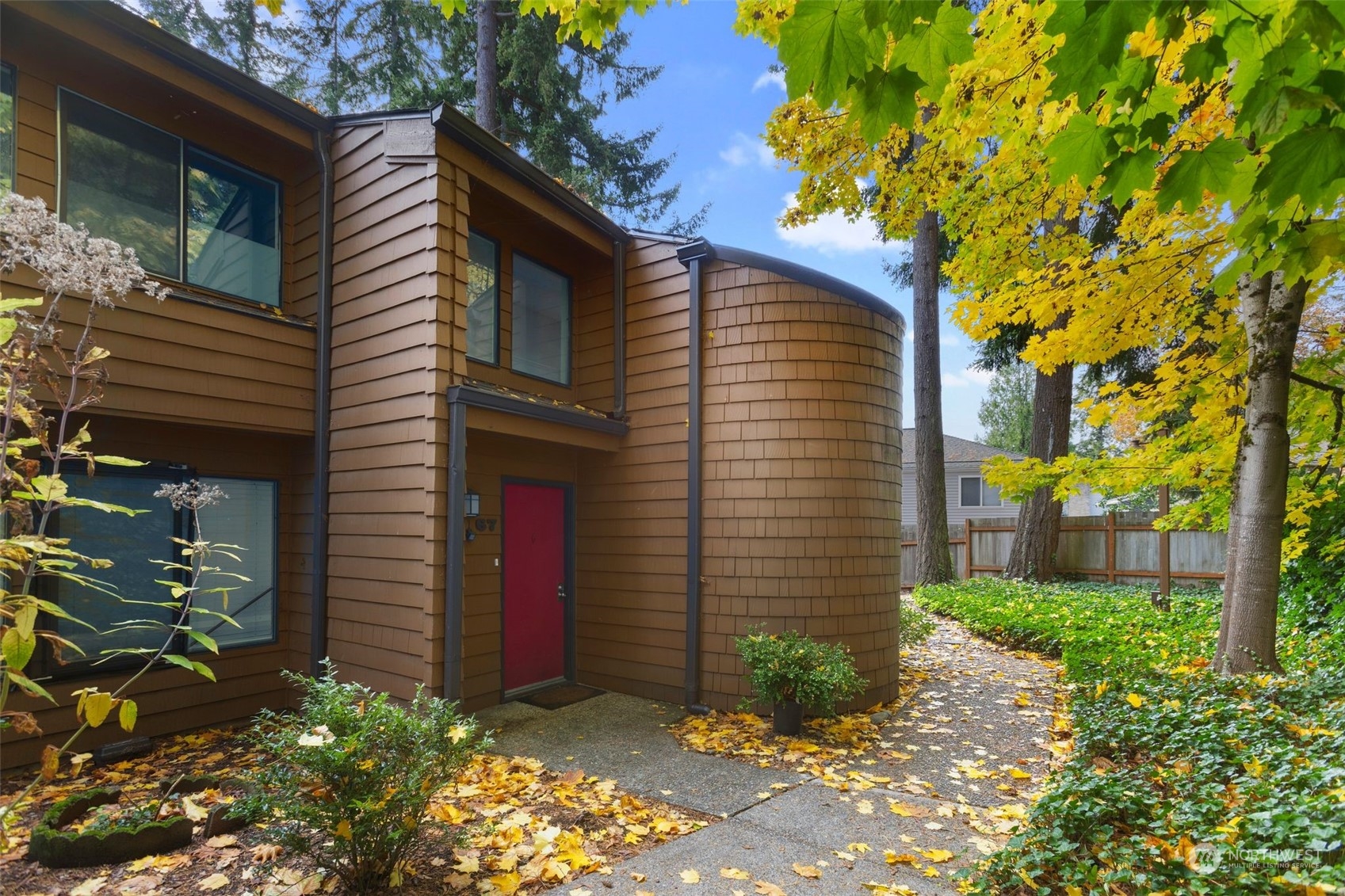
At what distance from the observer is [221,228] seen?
604cm

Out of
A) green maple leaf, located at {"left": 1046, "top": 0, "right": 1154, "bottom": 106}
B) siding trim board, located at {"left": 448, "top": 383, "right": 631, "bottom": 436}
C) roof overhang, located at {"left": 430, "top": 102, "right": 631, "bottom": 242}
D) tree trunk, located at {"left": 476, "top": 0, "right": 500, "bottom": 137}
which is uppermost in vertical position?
tree trunk, located at {"left": 476, "top": 0, "right": 500, "bottom": 137}

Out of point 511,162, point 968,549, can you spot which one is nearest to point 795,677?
point 511,162

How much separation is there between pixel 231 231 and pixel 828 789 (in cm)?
676

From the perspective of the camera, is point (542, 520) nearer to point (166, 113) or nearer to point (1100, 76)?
point (166, 113)

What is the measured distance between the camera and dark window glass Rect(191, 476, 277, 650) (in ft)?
19.2

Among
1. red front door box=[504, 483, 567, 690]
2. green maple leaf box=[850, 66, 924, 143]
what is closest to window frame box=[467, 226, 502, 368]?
red front door box=[504, 483, 567, 690]

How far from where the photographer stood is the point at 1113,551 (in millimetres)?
14742

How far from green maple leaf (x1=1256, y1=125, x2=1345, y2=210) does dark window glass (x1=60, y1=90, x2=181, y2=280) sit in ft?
22.5

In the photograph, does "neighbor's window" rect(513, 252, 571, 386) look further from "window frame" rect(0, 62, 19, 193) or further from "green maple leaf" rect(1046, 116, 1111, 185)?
"green maple leaf" rect(1046, 116, 1111, 185)

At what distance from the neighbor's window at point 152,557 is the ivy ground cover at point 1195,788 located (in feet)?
16.9

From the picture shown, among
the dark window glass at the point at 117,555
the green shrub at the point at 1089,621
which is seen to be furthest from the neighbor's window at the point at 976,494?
the dark window glass at the point at 117,555

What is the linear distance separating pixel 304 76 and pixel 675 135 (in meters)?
7.34

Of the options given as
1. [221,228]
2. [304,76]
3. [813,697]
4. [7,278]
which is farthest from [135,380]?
[304,76]

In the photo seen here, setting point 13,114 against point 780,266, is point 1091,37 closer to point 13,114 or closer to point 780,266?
point 780,266
